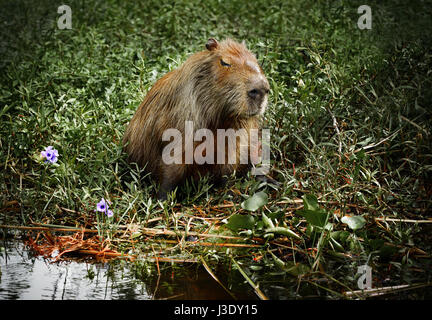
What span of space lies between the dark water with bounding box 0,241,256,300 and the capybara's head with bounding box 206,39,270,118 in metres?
1.09

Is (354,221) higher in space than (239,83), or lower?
lower

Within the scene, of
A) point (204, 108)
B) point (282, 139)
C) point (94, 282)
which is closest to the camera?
point (94, 282)

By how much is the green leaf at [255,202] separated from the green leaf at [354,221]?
17.9 inches

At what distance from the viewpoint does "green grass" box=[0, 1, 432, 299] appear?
10.8 ft

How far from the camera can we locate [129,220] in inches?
146

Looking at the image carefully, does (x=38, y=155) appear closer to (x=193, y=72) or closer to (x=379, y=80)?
(x=193, y=72)

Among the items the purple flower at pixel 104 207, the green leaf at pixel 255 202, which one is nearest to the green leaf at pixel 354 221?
the green leaf at pixel 255 202

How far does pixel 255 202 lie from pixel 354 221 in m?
0.55

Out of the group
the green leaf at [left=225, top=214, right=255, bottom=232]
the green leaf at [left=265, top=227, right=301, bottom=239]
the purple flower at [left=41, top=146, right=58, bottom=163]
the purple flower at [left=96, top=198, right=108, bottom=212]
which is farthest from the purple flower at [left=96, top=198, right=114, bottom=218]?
the green leaf at [left=265, top=227, right=301, bottom=239]

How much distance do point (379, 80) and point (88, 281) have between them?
2615 millimetres

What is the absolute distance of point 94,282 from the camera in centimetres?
294

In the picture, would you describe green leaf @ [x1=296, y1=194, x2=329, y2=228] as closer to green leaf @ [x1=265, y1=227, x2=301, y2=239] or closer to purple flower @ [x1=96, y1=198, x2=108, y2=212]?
green leaf @ [x1=265, y1=227, x2=301, y2=239]

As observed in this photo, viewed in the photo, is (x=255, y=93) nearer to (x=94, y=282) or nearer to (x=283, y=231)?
(x=283, y=231)

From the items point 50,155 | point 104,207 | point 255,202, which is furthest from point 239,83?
point 50,155
